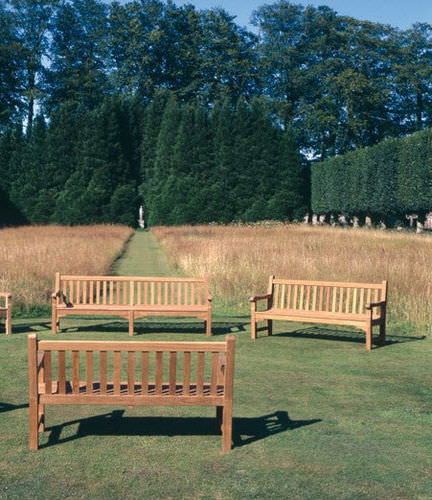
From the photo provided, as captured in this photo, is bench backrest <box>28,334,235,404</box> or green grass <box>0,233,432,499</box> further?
bench backrest <box>28,334,235,404</box>

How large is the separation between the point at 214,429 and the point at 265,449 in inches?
21.7

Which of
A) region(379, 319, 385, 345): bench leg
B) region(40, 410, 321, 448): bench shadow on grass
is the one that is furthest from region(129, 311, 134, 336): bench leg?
region(40, 410, 321, 448): bench shadow on grass

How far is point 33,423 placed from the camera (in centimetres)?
463

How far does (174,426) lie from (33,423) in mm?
1089

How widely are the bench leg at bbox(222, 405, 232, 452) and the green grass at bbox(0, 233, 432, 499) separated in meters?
0.07

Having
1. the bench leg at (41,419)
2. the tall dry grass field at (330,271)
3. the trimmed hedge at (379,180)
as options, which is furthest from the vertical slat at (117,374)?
the trimmed hedge at (379,180)

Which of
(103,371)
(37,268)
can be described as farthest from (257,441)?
(37,268)

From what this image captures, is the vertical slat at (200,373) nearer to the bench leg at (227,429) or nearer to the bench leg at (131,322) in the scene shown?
the bench leg at (227,429)

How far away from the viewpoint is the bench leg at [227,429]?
466 cm

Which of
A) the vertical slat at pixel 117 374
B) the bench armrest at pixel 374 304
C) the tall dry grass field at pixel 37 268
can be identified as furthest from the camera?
the tall dry grass field at pixel 37 268

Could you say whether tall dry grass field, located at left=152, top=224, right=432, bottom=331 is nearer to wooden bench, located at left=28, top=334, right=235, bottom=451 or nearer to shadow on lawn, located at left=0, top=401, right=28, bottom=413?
wooden bench, located at left=28, top=334, right=235, bottom=451

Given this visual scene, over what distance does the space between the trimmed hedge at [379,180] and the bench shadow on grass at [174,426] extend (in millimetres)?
30059

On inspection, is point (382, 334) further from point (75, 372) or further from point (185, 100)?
point (185, 100)

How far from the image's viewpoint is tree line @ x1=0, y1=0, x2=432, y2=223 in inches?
1842
